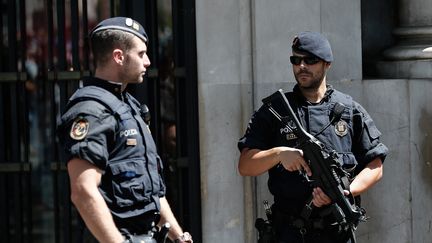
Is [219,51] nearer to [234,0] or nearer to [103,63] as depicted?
[234,0]

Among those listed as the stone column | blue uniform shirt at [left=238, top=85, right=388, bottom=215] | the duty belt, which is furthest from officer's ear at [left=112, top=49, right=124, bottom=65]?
the stone column

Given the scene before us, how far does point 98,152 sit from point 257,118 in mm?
1473

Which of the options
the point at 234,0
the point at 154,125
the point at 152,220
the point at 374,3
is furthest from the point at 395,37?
the point at 152,220

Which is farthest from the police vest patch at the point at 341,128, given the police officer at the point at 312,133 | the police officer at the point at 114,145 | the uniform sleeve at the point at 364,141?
the police officer at the point at 114,145

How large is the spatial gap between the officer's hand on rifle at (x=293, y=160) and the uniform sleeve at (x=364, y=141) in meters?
0.47

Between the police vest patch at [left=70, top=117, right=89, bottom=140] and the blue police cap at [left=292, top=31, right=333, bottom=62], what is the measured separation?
5.14 feet

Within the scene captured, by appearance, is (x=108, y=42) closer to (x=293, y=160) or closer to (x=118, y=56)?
(x=118, y=56)

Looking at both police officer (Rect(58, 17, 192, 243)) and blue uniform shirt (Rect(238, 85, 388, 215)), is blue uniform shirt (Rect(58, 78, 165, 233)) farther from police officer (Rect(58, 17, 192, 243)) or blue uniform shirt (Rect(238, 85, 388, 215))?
blue uniform shirt (Rect(238, 85, 388, 215))

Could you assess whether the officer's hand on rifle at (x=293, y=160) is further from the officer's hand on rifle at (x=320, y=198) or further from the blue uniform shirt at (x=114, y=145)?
the blue uniform shirt at (x=114, y=145)

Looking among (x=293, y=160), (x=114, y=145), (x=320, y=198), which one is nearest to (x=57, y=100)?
(x=293, y=160)

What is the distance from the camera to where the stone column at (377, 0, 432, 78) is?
699cm

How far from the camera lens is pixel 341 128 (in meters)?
5.80

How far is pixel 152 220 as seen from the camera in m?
4.86

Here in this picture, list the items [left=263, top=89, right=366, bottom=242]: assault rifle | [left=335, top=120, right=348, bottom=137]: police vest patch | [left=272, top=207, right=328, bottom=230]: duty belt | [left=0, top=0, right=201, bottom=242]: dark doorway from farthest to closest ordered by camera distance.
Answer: [left=0, top=0, right=201, bottom=242]: dark doorway → [left=335, top=120, right=348, bottom=137]: police vest patch → [left=272, top=207, right=328, bottom=230]: duty belt → [left=263, top=89, right=366, bottom=242]: assault rifle
